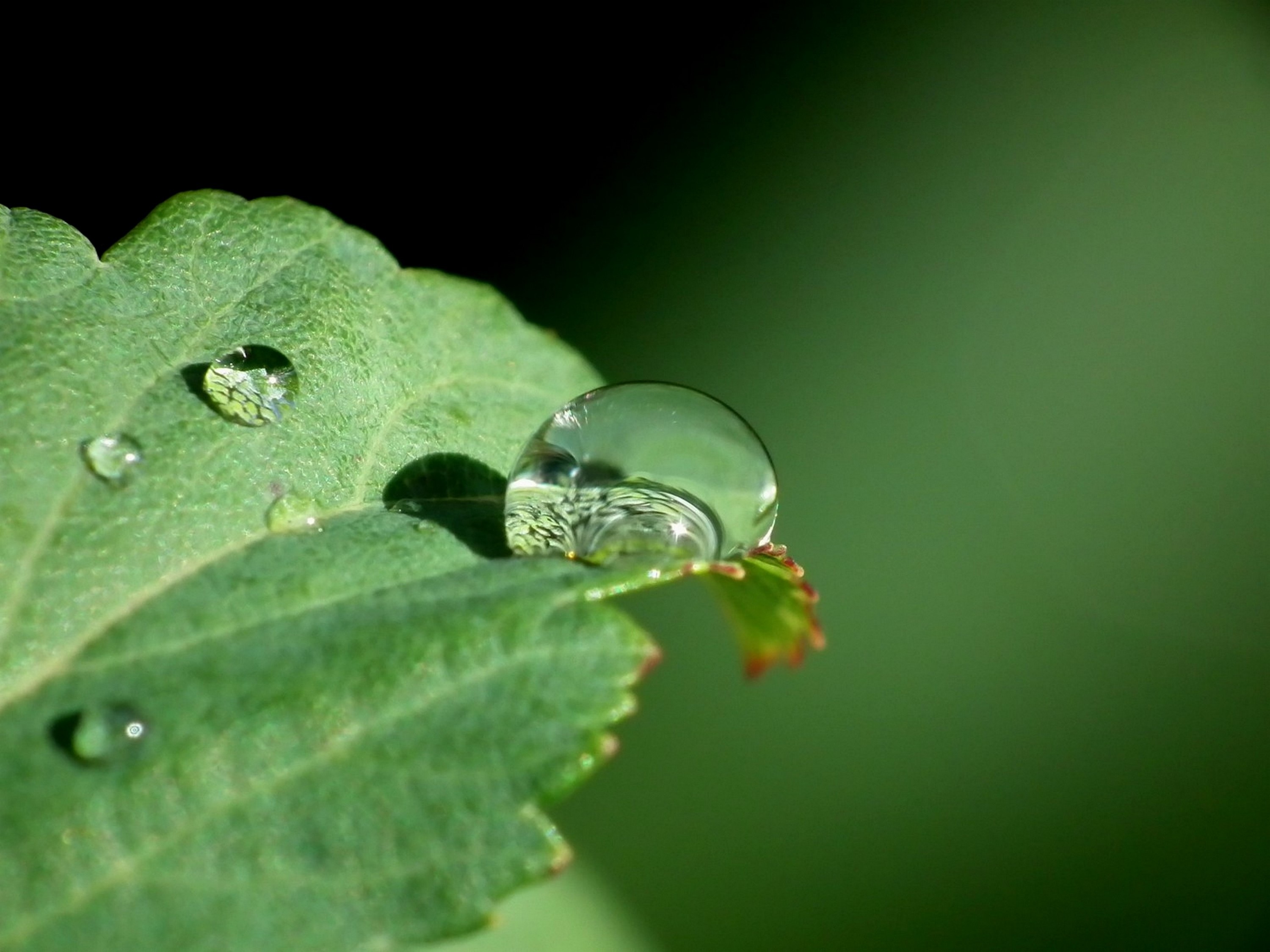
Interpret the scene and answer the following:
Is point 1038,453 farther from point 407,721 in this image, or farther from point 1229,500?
point 407,721

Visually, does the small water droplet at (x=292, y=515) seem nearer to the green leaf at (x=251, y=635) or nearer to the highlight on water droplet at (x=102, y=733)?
the green leaf at (x=251, y=635)

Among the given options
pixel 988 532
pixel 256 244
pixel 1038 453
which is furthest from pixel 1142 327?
pixel 256 244

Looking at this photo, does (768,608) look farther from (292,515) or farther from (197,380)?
(197,380)

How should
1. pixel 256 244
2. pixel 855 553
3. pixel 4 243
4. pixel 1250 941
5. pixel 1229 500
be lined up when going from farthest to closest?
pixel 855 553, pixel 1229 500, pixel 1250 941, pixel 256 244, pixel 4 243

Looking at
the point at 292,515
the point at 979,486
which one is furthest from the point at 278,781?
the point at 979,486

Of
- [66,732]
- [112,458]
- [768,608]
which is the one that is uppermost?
[768,608]

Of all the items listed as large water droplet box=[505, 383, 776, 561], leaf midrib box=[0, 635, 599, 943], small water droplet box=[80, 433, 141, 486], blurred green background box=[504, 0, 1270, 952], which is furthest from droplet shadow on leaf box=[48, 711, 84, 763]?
blurred green background box=[504, 0, 1270, 952]
